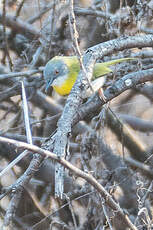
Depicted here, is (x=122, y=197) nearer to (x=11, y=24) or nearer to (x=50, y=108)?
(x=50, y=108)

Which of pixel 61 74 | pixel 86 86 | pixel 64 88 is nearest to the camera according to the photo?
pixel 86 86

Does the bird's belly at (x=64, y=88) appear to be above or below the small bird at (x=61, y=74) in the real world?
below

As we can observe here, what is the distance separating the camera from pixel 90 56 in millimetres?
2332

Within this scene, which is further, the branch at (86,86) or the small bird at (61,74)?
the small bird at (61,74)

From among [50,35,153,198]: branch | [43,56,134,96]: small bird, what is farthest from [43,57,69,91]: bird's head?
[50,35,153,198]: branch

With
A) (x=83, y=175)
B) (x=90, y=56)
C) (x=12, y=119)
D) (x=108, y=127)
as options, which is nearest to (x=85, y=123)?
(x=108, y=127)

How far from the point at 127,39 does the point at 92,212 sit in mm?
1631

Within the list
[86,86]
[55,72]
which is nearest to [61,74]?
[55,72]

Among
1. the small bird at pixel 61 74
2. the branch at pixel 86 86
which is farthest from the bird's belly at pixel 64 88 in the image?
the branch at pixel 86 86

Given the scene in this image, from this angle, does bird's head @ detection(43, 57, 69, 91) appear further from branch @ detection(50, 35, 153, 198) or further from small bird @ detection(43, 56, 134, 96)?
branch @ detection(50, 35, 153, 198)

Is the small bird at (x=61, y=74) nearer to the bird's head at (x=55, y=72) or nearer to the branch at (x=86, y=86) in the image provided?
the bird's head at (x=55, y=72)

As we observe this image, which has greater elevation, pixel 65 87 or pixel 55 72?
pixel 55 72

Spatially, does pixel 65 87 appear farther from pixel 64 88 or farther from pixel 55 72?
pixel 55 72

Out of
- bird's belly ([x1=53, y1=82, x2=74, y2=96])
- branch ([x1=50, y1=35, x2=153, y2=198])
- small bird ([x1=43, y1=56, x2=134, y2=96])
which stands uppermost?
branch ([x1=50, y1=35, x2=153, y2=198])
